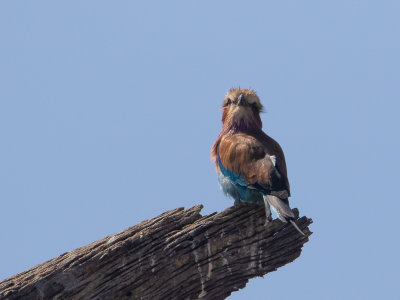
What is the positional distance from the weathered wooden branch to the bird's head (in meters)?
1.35

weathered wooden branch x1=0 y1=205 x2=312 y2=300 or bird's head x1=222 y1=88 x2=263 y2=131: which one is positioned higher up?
bird's head x1=222 y1=88 x2=263 y2=131

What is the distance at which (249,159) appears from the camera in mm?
7602

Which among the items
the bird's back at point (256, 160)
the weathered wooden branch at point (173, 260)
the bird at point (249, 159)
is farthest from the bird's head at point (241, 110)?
the weathered wooden branch at point (173, 260)

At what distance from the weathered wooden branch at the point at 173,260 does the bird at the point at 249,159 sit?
0.21 meters

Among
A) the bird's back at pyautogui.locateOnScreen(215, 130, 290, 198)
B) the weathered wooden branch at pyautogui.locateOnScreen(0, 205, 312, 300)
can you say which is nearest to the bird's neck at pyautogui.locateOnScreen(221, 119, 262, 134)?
the bird's back at pyautogui.locateOnScreen(215, 130, 290, 198)

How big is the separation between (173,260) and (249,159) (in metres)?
1.35

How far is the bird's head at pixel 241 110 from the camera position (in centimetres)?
829

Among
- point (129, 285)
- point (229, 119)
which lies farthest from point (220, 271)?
point (229, 119)

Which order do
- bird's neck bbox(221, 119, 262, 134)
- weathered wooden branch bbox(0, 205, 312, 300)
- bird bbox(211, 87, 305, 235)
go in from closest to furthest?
weathered wooden branch bbox(0, 205, 312, 300)
bird bbox(211, 87, 305, 235)
bird's neck bbox(221, 119, 262, 134)

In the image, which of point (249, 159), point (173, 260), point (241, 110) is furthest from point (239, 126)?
→ point (173, 260)

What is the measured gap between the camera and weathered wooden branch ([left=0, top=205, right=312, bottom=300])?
6473 millimetres

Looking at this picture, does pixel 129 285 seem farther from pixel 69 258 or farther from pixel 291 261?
pixel 291 261

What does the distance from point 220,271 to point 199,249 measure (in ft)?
0.78

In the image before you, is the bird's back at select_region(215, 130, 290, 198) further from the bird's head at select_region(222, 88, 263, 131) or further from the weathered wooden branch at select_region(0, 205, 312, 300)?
the weathered wooden branch at select_region(0, 205, 312, 300)
